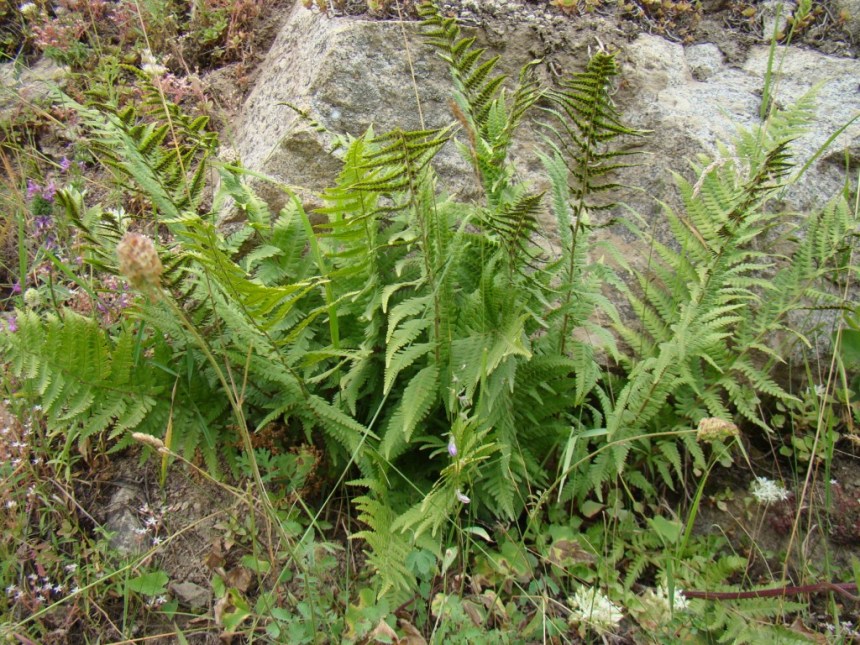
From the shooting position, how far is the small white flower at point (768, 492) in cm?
277

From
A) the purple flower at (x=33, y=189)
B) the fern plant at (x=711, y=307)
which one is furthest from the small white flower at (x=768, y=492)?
the purple flower at (x=33, y=189)

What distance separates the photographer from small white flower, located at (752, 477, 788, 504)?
2766 mm

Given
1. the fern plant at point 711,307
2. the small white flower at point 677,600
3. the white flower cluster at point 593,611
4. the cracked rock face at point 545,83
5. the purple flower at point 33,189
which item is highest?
the cracked rock face at point 545,83

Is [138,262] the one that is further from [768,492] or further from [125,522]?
[768,492]

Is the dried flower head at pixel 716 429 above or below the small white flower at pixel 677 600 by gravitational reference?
above

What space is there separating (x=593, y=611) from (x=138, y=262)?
6.21 ft

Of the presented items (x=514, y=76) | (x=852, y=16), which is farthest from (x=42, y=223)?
(x=852, y=16)

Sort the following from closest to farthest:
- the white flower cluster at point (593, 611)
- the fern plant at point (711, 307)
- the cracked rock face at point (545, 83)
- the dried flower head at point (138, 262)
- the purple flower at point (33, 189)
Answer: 1. the dried flower head at point (138, 262)
2. the white flower cluster at point (593, 611)
3. the fern plant at point (711, 307)
4. the cracked rock face at point (545, 83)
5. the purple flower at point (33, 189)

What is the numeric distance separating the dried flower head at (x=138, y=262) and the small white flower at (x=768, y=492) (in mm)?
2547

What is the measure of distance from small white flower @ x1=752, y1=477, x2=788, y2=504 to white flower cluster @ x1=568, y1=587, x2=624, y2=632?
2.92 feet

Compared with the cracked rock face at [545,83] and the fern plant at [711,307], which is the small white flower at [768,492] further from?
the cracked rock face at [545,83]

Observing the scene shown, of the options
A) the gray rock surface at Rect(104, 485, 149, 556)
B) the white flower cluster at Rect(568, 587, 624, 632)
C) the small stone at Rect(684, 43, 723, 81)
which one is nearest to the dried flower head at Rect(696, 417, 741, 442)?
the white flower cluster at Rect(568, 587, 624, 632)

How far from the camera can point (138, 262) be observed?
1222 millimetres

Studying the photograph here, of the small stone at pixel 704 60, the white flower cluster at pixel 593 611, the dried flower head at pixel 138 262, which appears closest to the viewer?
the dried flower head at pixel 138 262
